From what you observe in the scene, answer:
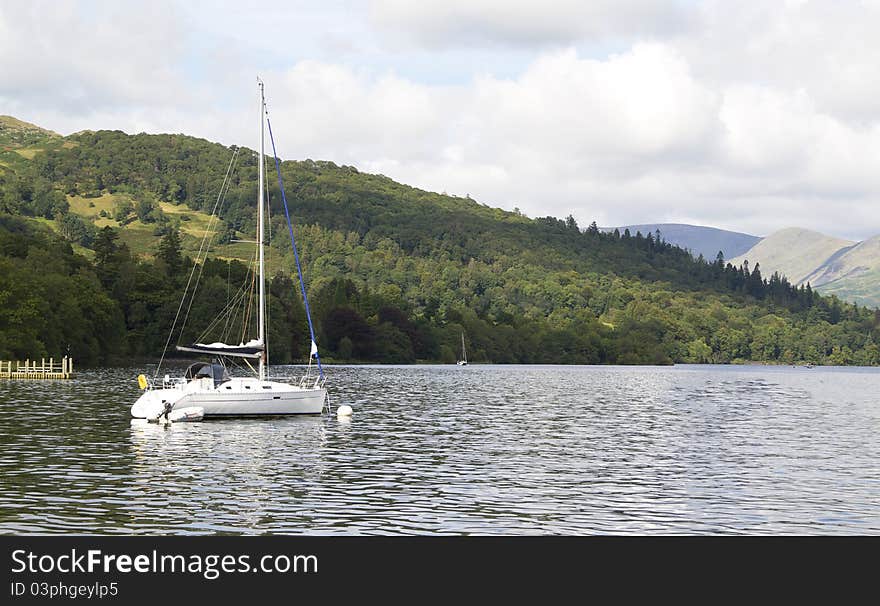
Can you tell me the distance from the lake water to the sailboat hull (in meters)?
0.90

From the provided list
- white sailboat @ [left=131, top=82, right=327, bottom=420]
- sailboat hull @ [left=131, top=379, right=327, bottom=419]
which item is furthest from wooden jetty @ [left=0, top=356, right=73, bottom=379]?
sailboat hull @ [left=131, top=379, right=327, bottom=419]

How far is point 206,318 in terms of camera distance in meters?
200

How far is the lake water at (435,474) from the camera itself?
30.3 meters

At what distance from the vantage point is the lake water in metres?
30.3

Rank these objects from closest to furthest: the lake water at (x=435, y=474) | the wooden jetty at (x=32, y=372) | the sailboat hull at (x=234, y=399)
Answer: the lake water at (x=435, y=474), the sailboat hull at (x=234, y=399), the wooden jetty at (x=32, y=372)

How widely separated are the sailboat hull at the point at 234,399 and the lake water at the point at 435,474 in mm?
905

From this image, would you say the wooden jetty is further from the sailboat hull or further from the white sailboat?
the sailboat hull

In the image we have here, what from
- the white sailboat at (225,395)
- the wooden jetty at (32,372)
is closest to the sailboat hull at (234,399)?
the white sailboat at (225,395)

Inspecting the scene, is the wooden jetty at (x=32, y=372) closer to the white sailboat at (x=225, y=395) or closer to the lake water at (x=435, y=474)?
the lake water at (x=435, y=474)

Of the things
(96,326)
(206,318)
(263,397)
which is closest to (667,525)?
(263,397)

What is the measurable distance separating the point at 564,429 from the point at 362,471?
83.1ft
